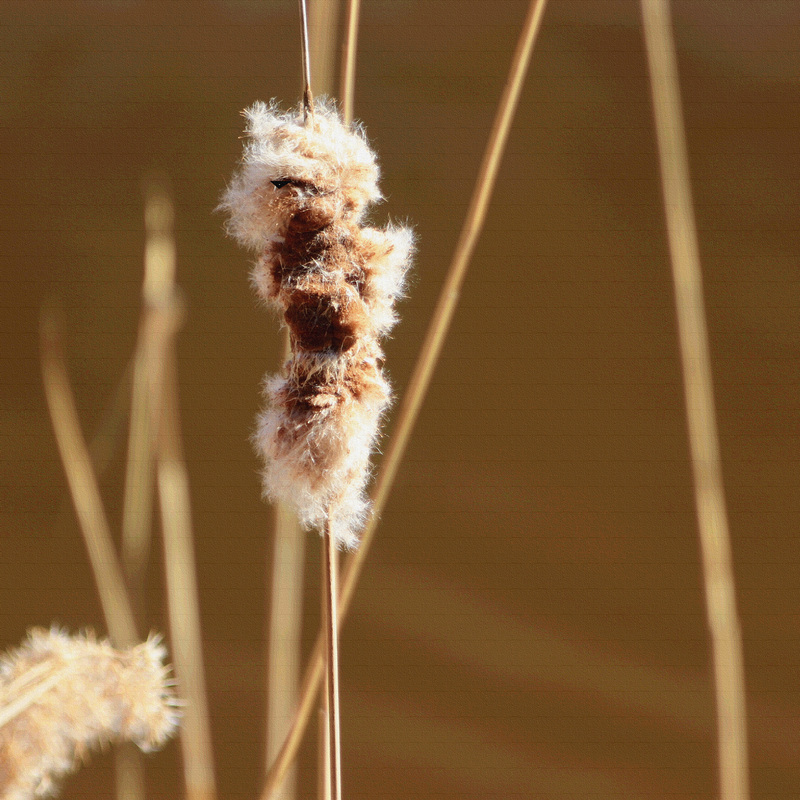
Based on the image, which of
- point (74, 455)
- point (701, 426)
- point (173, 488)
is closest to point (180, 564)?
point (173, 488)

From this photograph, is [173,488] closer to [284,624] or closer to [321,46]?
[284,624]

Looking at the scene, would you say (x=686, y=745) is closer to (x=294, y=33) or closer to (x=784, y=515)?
(x=784, y=515)

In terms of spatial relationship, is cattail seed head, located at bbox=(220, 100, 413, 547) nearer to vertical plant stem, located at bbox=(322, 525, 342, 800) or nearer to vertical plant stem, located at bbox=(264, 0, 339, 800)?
vertical plant stem, located at bbox=(322, 525, 342, 800)

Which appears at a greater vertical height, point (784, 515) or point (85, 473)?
point (784, 515)

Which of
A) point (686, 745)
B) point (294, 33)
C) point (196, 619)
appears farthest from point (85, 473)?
point (686, 745)

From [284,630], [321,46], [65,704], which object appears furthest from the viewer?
[284,630]
